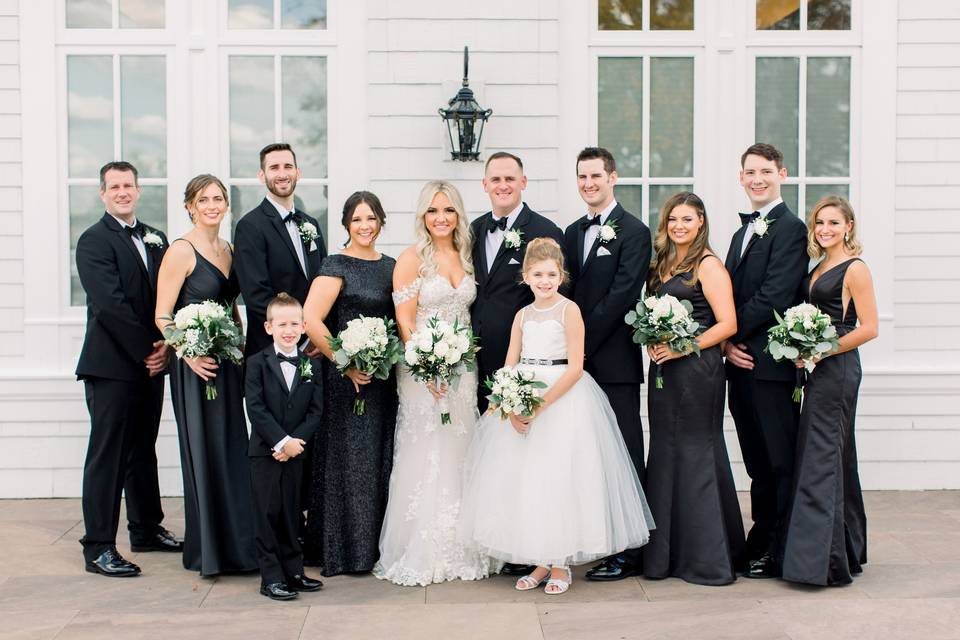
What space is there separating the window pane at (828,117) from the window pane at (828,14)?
0.25 m

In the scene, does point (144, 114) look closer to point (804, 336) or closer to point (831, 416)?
point (804, 336)

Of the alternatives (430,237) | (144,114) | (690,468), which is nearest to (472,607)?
(690,468)

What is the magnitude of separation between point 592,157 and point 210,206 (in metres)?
2.08

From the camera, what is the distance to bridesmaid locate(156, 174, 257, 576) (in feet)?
17.2

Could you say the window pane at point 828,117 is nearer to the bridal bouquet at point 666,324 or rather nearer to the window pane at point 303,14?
the bridal bouquet at point 666,324

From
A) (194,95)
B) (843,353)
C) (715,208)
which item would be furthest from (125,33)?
(843,353)

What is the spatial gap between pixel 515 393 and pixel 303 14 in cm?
386

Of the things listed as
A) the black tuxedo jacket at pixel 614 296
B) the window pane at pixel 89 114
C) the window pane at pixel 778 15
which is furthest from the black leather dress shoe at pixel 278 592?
the window pane at pixel 778 15

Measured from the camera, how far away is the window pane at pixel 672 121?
24.1 feet

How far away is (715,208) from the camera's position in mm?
7285

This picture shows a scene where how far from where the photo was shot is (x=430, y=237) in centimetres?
534

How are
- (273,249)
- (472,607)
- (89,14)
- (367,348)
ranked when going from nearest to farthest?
(472,607)
(367,348)
(273,249)
(89,14)

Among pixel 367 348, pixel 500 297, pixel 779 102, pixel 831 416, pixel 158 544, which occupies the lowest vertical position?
pixel 158 544

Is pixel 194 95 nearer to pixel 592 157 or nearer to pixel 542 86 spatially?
pixel 542 86
